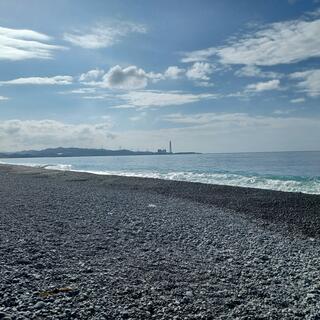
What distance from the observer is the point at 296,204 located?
20422mm

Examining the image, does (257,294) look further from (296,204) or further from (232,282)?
(296,204)

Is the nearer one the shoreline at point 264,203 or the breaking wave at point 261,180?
the shoreline at point 264,203

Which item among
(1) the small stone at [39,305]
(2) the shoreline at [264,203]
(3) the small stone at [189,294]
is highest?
(1) the small stone at [39,305]

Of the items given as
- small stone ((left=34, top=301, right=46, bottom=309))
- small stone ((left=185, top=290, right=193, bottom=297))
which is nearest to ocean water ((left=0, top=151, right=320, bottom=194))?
small stone ((left=185, top=290, right=193, bottom=297))


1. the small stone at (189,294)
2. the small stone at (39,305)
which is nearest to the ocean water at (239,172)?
the small stone at (189,294)

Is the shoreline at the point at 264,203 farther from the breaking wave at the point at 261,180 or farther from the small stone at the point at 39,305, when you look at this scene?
the small stone at the point at 39,305

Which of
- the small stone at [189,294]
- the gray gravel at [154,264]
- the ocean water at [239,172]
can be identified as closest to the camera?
the gray gravel at [154,264]

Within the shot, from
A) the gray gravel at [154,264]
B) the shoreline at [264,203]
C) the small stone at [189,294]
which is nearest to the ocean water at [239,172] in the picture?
the shoreline at [264,203]

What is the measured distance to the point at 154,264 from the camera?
8719mm

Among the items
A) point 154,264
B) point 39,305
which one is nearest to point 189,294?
point 154,264

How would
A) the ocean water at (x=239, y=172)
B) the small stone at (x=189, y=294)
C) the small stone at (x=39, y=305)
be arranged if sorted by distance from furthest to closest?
the ocean water at (x=239, y=172), the small stone at (x=189, y=294), the small stone at (x=39, y=305)

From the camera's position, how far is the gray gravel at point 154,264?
616cm

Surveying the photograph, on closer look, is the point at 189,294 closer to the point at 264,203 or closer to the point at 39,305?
the point at 39,305

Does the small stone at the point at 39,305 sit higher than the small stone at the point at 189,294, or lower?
higher
